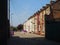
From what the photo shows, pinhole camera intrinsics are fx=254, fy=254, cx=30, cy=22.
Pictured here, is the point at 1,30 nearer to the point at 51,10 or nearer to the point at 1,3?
the point at 1,3

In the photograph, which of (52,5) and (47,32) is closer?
(47,32)

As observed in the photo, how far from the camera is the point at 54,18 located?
148 ft

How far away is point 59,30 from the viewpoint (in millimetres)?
34812

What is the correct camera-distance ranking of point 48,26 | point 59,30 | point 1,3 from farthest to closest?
point 48,26, point 59,30, point 1,3

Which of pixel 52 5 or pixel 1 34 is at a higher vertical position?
pixel 52 5

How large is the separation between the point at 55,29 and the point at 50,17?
8.98 metres

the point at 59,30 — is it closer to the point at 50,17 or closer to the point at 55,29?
the point at 55,29

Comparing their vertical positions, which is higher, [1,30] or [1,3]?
[1,3]

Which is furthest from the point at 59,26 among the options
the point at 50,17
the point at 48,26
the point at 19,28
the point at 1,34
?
the point at 19,28

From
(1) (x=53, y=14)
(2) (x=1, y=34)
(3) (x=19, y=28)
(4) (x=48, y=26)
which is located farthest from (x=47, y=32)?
(3) (x=19, y=28)

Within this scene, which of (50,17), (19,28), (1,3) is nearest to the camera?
(1,3)

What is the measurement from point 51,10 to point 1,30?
3604 centimetres

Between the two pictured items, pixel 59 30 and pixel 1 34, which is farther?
pixel 59 30

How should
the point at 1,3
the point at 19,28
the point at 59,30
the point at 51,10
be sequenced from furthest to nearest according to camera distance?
the point at 19,28, the point at 51,10, the point at 59,30, the point at 1,3
